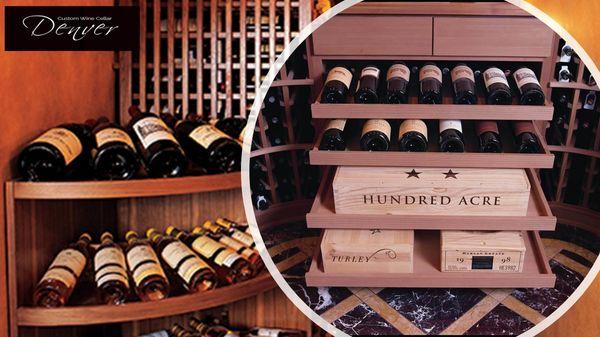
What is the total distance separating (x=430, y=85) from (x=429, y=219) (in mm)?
162

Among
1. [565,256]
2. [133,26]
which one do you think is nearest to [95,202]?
[133,26]

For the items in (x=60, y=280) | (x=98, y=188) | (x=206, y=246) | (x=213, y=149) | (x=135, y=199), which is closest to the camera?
(x=98, y=188)

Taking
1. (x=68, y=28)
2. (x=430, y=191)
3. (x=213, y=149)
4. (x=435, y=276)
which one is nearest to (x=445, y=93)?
(x=430, y=191)

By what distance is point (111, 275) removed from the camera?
1699 millimetres

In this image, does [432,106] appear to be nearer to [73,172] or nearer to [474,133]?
[474,133]

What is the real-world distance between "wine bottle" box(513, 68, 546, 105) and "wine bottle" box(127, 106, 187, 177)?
1.12 metres

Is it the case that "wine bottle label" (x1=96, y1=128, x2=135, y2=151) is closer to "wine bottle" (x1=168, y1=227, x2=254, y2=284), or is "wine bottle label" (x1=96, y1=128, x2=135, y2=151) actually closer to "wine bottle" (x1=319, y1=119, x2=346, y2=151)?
"wine bottle" (x1=168, y1=227, x2=254, y2=284)

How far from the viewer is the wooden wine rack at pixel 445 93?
0.77 m

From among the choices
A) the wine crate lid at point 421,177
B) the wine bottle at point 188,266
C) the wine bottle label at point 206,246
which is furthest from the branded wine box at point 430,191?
the wine bottle label at point 206,246

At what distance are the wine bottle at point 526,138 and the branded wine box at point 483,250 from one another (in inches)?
4.1

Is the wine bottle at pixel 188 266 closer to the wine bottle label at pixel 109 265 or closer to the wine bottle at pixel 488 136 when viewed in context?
the wine bottle label at pixel 109 265

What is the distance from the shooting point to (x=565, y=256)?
81cm

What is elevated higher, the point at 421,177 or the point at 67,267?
the point at 421,177

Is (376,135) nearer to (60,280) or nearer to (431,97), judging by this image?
(431,97)
